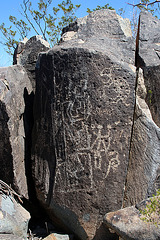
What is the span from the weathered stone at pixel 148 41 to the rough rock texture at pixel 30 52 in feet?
4.03

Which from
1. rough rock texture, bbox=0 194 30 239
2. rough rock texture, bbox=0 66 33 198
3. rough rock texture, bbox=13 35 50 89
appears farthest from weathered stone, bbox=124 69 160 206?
rough rock texture, bbox=13 35 50 89

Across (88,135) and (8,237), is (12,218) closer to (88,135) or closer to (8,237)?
(8,237)

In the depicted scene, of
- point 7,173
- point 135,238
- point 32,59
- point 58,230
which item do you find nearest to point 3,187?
point 7,173

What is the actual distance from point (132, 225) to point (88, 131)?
932 millimetres

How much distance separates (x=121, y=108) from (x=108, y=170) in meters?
0.61

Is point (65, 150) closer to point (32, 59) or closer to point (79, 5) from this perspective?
point (32, 59)

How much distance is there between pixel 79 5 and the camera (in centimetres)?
1014

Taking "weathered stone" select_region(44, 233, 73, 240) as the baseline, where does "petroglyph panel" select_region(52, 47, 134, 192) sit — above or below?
above

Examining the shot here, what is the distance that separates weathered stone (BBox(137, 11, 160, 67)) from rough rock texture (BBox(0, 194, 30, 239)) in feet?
6.69

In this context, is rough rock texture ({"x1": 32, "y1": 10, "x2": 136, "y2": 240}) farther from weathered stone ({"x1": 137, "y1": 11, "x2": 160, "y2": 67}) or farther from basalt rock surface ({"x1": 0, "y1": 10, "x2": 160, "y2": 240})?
weathered stone ({"x1": 137, "y1": 11, "x2": 160, "y2": 67})

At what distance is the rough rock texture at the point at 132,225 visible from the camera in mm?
2322

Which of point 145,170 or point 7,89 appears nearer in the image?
point 145,170

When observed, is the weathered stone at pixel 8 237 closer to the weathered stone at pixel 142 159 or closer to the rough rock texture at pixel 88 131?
the rough rock texture at pixel 88 131

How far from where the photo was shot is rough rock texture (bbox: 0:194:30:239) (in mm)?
2604
